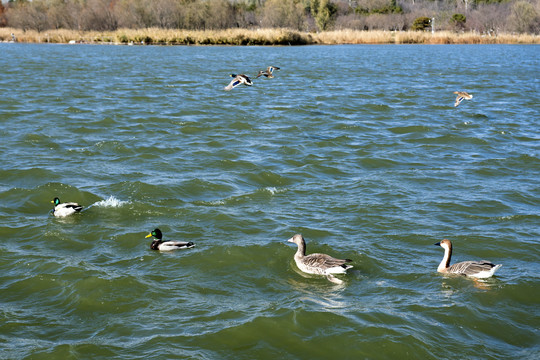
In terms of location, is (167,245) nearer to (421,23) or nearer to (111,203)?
(111,203)

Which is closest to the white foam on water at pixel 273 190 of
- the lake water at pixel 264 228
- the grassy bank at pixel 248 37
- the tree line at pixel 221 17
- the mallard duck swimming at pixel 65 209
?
the lake water at pixel 264 228

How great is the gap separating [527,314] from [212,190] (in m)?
7.65

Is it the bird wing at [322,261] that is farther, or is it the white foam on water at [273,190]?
the white foam on water at [273,190]

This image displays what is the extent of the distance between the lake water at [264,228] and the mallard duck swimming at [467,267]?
0.59 ft

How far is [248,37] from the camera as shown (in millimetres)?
69062

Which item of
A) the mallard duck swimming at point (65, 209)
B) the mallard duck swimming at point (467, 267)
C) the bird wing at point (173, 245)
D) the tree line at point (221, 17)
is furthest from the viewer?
the tree line at point (221, 17)

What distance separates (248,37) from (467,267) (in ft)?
205

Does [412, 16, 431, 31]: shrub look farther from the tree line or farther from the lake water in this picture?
the lake water

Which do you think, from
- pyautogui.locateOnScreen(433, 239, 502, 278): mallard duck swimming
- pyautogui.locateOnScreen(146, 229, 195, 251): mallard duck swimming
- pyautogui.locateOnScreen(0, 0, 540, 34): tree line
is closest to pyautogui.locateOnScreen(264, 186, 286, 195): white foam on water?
pyautogui.locateOnScreen(146, 229, 195, 251): mallard duck swimming

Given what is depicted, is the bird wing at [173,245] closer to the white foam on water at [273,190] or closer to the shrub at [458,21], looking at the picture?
the white foam on water at [273,190]

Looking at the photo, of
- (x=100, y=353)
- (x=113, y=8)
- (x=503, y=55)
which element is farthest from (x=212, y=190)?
(x=113, y=8)

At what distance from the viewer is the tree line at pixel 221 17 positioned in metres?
81.5

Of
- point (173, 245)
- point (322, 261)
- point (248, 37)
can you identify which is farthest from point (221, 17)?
point (322, 261)

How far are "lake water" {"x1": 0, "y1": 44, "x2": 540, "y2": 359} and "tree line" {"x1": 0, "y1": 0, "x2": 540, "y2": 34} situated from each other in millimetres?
58869
